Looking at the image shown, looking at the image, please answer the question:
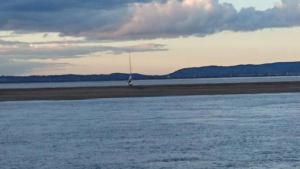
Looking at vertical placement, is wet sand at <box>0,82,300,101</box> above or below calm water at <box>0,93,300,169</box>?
above

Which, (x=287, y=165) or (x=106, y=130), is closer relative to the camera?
(x=287, y=165)

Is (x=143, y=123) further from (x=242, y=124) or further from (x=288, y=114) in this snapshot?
(x=288, y=114)

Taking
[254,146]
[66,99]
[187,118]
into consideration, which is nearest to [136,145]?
[254,146]

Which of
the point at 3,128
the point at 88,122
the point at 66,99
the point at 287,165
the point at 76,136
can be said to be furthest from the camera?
the point at 66,99

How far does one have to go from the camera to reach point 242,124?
→ 4412 centimetres

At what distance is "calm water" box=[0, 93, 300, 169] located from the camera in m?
28.3

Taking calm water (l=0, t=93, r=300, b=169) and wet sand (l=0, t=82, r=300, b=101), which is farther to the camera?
wet sand (l=0, t=82, r=300, b=101)

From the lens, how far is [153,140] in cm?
3556

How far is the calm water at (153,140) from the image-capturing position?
28328 mm

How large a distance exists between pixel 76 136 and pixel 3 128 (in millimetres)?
8425

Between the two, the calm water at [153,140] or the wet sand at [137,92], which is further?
the wet sand at [137,92]

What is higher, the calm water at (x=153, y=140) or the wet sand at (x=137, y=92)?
the wet sand at (x=137, y=92)

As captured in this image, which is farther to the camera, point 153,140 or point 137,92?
point 137,92

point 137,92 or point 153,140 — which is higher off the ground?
point 137,92
